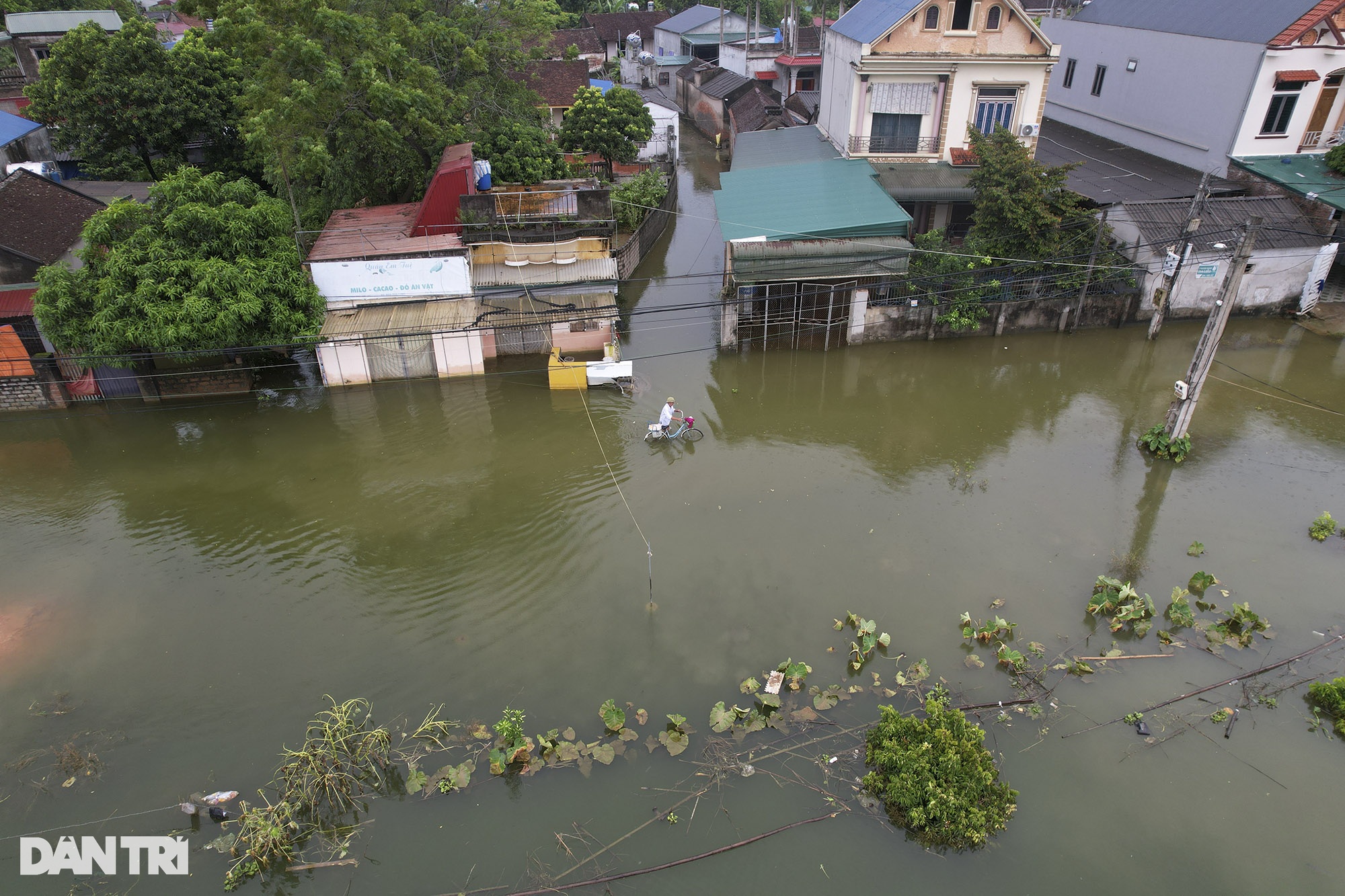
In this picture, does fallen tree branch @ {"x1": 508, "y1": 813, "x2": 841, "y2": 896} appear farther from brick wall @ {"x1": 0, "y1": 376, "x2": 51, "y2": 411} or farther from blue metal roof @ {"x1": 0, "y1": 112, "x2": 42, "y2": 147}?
blue metal roof @ {"x1": 0, "y1": 112, "x2": 42, "y2": 147}

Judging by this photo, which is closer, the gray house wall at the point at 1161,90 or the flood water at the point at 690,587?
the flood water at the point at 690,587

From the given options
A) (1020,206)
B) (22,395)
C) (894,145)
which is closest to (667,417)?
(1020,206)

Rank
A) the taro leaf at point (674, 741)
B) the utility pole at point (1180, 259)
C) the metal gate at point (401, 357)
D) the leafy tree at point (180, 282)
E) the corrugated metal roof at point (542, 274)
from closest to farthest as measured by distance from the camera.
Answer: the taro leaf at point (674, 741) → the leafy tree at point (180, 282) → the utility pole at point (1180, 259) → the metal gate at point (401, 357) → the corrugated metal roof at point (542, 274)

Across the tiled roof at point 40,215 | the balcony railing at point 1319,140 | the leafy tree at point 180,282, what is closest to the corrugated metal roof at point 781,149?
the balcony railing at point 1319,140

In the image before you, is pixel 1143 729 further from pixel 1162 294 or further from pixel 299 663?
pixel 1162 294

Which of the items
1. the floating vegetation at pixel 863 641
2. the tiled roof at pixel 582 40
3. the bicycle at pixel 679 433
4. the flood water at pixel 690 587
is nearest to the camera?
the flood water at pixel 690 587

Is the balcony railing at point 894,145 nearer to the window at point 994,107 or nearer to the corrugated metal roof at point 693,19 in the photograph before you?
the window at point 994,107
